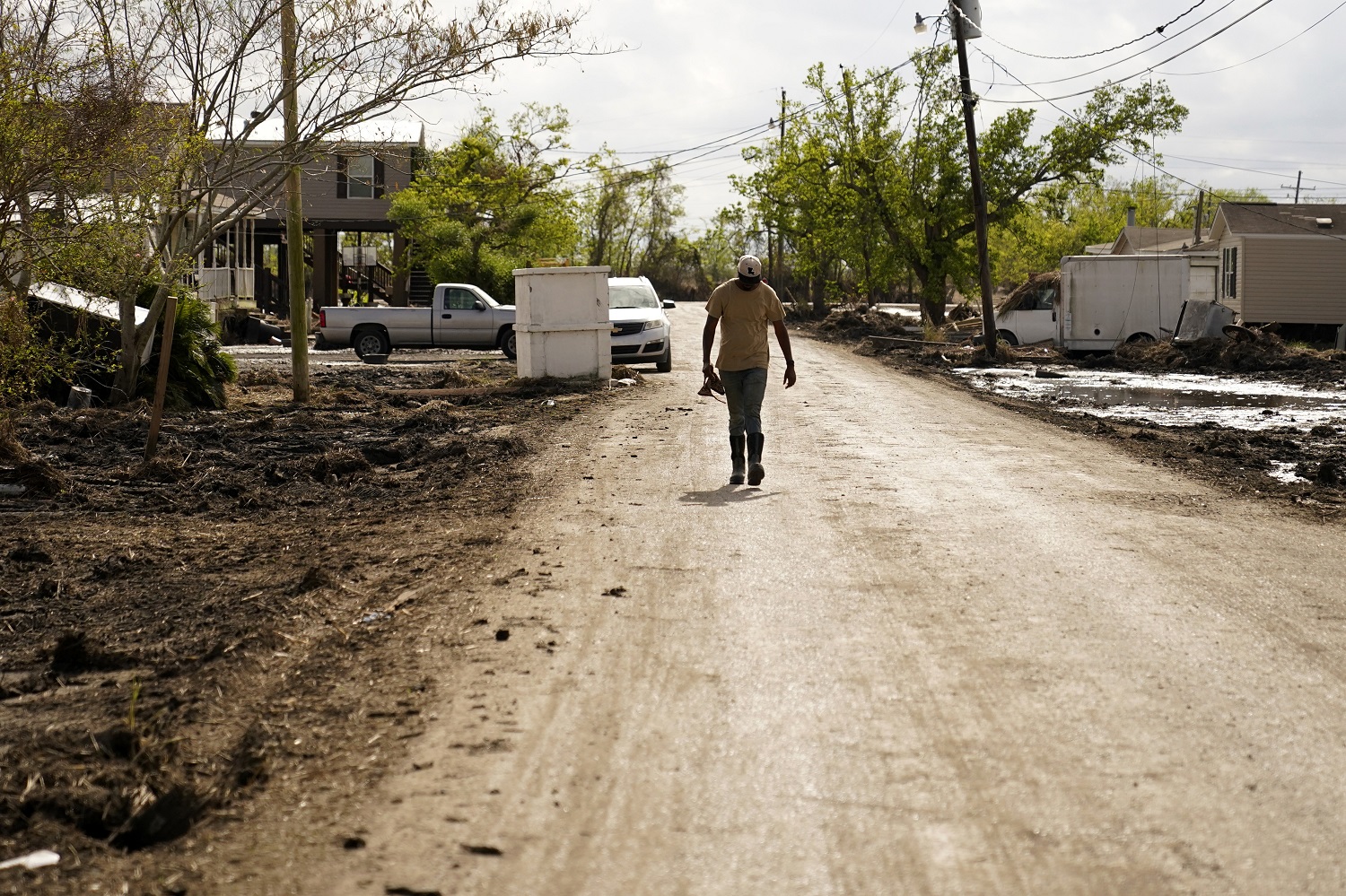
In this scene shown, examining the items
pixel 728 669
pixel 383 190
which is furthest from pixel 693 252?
pixel 728 669

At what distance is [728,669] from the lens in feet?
17.8

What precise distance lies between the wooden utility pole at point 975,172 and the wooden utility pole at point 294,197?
18.7 meters

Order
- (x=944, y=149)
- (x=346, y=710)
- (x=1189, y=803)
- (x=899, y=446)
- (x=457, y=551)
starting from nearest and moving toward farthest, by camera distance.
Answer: (x=1189, y=803), (x=346, y=710), (x=457, y=551), (x=899, y=446), (x=944, y=149)

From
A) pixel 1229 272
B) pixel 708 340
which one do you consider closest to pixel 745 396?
pixel 708 340

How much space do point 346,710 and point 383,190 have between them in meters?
47.6

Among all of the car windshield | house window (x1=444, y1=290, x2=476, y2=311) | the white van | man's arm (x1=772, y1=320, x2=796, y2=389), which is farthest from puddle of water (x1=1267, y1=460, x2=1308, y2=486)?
the white van

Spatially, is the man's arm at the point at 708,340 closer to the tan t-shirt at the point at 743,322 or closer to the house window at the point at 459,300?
the tan t-shirt at the point at 743,322

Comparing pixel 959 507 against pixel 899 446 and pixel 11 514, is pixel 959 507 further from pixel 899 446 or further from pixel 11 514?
pixel 11 514

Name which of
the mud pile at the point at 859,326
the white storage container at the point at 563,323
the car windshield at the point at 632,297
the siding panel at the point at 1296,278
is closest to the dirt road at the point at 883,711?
the white storage container at the point at 563,323

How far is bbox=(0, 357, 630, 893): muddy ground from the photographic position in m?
4.09

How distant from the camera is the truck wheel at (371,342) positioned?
3108 cm

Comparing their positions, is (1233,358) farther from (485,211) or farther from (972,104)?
(485,211)

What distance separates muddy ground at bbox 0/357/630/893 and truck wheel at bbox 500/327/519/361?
16.4m

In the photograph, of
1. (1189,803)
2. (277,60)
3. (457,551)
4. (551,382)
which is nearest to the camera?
(1189,803)
